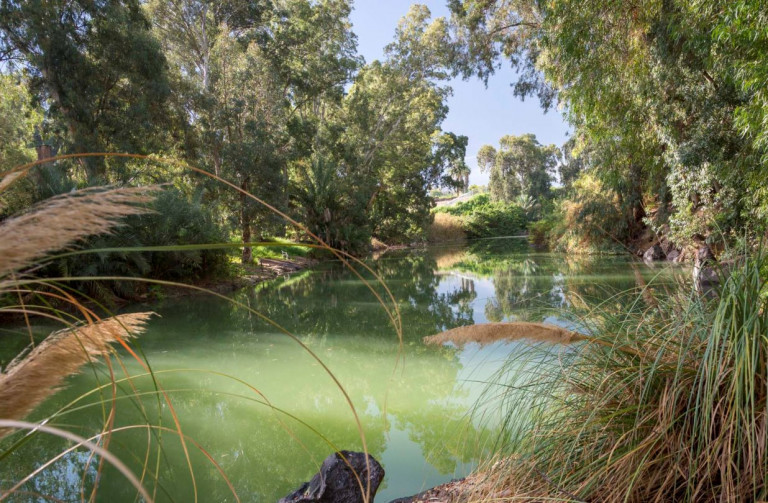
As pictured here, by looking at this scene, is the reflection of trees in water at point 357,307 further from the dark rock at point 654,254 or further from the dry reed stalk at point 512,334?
the dark rock at point 654,254

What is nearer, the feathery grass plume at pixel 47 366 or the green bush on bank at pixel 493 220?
the feathery grass plume at pixel 47 366

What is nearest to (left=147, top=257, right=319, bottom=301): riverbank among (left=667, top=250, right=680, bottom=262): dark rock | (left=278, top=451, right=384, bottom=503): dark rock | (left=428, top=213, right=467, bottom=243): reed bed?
(left=278, top=451, right=384, bottom=503): dark rock

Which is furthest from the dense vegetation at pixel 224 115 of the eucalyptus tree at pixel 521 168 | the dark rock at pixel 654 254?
the eucalyptus tree at pixel 521 168

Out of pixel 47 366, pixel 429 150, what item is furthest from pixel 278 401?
pixel 429 150

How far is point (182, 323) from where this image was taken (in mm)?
6301

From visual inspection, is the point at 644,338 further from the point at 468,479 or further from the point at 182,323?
the point at 182,323

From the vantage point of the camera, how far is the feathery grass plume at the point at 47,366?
598 mm

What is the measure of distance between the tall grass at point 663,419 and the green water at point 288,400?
0.83 ft

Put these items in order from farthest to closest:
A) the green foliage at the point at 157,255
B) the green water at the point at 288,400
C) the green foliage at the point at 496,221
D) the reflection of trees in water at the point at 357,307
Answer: the green foliage at the point at 496,221, the green foliage at the point at 157,255, the reflection of trees in water at the point at 357,307, the green water at the point at 288,400

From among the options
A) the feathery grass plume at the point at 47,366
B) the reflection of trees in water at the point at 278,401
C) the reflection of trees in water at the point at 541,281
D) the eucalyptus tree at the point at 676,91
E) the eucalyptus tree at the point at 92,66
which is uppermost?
the eucalyptus tree at the point at 92,66

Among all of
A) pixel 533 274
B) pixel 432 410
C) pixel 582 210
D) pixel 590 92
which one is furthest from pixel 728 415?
pixel 582 210

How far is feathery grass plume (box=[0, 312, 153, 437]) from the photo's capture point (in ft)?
1.96

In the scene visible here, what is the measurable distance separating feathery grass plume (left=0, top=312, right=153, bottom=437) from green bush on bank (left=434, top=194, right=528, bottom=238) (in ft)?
110

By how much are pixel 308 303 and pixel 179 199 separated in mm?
3951
